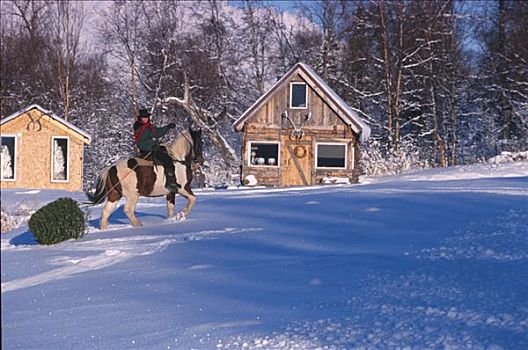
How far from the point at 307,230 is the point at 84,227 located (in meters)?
3.61

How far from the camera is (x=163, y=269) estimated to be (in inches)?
332

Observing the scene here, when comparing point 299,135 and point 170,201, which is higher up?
point 299,135

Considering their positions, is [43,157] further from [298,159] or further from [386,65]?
[386,65]

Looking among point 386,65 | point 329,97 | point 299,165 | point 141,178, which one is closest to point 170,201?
point 141,178

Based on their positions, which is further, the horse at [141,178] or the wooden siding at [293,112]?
the wooden siding at [293,112]

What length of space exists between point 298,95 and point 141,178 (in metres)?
18.3

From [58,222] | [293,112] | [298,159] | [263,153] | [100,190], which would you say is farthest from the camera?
[263,153]

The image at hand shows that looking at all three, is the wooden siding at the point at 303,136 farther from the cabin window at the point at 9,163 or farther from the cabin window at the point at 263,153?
the cabin window at the point at 9,163

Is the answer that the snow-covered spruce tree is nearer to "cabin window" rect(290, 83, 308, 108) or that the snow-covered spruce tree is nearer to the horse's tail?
the horse's tail

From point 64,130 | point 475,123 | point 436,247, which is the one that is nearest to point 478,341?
point 436,247

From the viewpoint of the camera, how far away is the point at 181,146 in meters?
13.5

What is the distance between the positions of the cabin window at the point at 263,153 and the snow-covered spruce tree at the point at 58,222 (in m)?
19.3

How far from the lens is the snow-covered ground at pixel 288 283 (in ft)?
17.9

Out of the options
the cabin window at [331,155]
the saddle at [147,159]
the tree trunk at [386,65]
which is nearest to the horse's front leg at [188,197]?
the saddle at [147,159]
